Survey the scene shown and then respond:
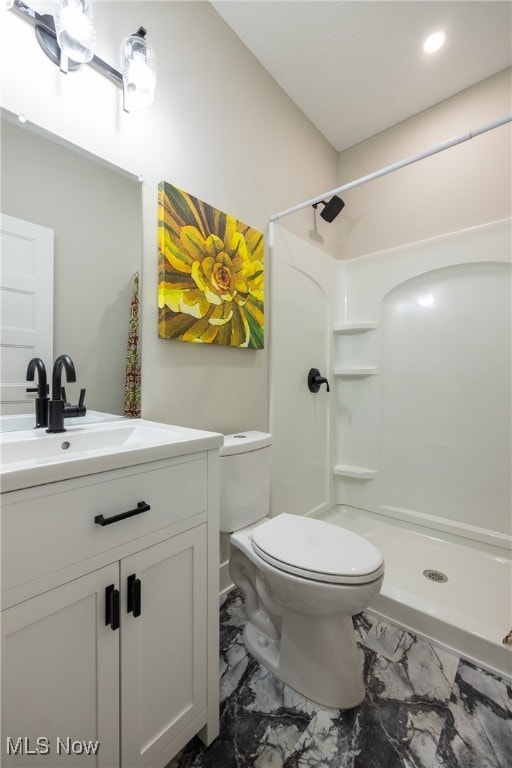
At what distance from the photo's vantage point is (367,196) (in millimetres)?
2355

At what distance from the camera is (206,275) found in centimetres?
147

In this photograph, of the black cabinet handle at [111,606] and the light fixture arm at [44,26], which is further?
the light fixture arm at [44,26]

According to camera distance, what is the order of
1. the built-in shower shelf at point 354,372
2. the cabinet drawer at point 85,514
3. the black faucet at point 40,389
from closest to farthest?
the cabinet drawer at point 85,514, the black faucet at point 40,389, the built-in shower shelf at point 354,372

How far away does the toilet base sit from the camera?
1.06 metres

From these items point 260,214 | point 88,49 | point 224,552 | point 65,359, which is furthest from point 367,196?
point 224,552

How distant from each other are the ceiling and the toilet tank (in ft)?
6.59

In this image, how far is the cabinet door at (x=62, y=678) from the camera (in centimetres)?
59

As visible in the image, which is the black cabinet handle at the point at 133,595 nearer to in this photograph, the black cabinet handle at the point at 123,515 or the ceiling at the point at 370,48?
the black cabinet handle at the point at 123,515

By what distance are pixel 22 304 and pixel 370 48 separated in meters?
2.13

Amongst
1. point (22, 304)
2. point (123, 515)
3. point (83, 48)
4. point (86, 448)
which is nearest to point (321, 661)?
point (123, 515)

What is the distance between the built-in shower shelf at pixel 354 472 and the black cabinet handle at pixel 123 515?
1.81 meters

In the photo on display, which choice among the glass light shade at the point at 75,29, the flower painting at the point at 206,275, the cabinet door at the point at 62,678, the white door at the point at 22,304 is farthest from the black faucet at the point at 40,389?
the glass light shade at the point at 75,29

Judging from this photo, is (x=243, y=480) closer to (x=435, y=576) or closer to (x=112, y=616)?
(x=112, y=616)

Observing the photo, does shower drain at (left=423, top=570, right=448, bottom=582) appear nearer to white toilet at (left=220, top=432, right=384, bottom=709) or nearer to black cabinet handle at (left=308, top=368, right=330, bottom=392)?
white toilet at (left=220, top=432, right=384, bottom=709)
